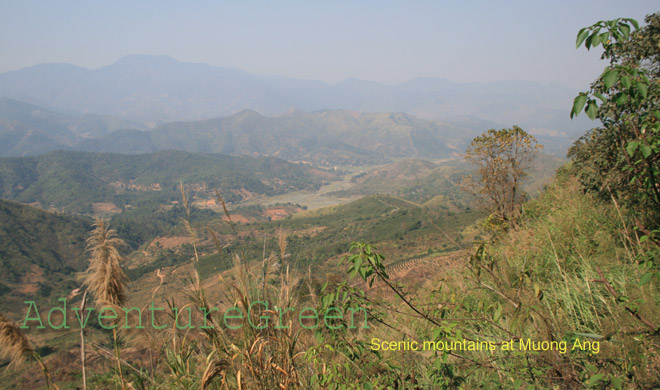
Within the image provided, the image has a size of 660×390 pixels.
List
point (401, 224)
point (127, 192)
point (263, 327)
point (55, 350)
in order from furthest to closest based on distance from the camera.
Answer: point (127, 192), point (401, 224), point (55, 350), point (263, 327)

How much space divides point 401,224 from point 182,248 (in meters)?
34.8

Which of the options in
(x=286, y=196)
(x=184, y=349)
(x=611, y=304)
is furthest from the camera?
(x=286, y=196)

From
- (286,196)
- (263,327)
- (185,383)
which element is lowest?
(286,196)

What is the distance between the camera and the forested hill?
329 feet

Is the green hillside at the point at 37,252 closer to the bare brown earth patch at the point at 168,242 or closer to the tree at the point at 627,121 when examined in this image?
the bare brown earth patch at the point at 168,242

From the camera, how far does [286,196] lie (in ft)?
384

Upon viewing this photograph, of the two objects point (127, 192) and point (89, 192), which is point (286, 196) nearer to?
point (127, 192)

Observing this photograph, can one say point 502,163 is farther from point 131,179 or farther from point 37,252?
point 131,179

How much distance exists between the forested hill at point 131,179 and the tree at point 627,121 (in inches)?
3794

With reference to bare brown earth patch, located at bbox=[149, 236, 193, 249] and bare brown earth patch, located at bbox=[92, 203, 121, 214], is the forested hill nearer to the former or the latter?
bare brown earth patch, located at bbox=[92, 203, 121, 214]

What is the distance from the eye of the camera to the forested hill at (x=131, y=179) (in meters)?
100

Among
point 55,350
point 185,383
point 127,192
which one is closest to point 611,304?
point 185,383

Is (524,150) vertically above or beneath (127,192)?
above

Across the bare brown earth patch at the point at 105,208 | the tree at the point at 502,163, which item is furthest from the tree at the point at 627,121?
the bare brown earth patch at the point at 105,208
